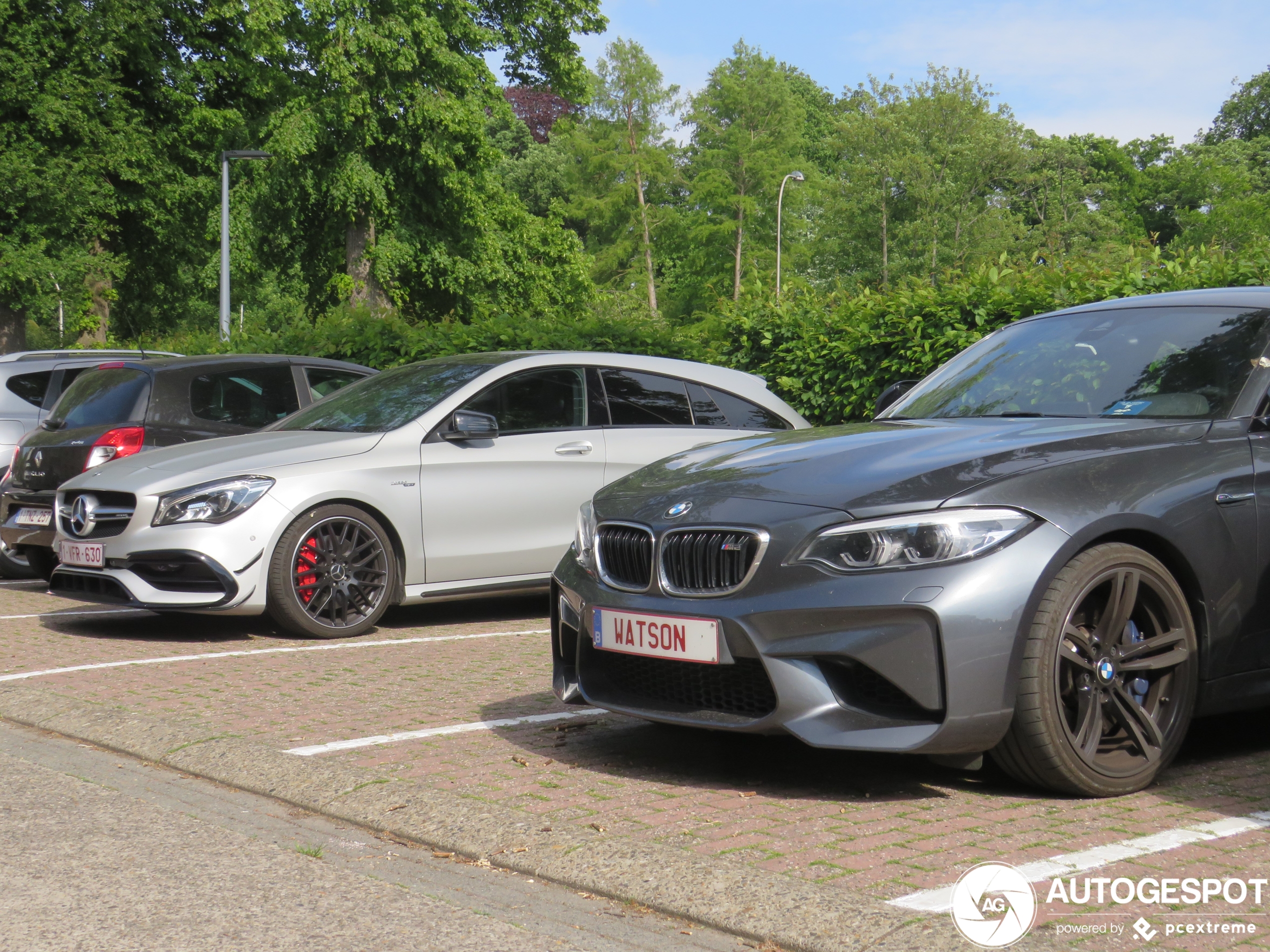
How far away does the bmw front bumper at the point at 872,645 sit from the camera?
411cm

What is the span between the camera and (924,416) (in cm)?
567

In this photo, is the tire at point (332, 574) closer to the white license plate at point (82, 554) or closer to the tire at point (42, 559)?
the white license plate at point (82, 554)

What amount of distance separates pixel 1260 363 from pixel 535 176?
7096 centimetres

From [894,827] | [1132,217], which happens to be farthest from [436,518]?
[1132,217]

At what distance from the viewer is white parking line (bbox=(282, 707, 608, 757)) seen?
5.14 meters

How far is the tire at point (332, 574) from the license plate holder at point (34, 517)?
8.41ft

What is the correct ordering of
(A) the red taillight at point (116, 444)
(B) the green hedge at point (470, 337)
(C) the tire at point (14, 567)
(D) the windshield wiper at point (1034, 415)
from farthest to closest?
(B) the green hedge at point (470, 337), (C) the tire at point (14, 567), (A) the red taillight at point (116, 444), (D) the windshield wiper at point (1034, 415)

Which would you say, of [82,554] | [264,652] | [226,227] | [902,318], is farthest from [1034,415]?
[226,227]

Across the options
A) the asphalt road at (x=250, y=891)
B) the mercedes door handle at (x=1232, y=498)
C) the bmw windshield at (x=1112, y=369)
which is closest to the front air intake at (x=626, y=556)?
the asphalt road at (x=250, y=891)

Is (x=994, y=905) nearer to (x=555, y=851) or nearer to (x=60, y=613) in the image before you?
(x=555, y=851)

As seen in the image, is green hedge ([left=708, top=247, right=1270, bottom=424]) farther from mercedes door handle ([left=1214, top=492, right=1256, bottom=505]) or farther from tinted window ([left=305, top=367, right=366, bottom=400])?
mercedes door handle ([left=1214, top=492, right=1256, bottom=505])

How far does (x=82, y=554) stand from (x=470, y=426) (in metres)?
2.32

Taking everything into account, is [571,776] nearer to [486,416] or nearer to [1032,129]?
[486,416]

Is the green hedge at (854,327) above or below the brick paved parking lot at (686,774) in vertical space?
above
